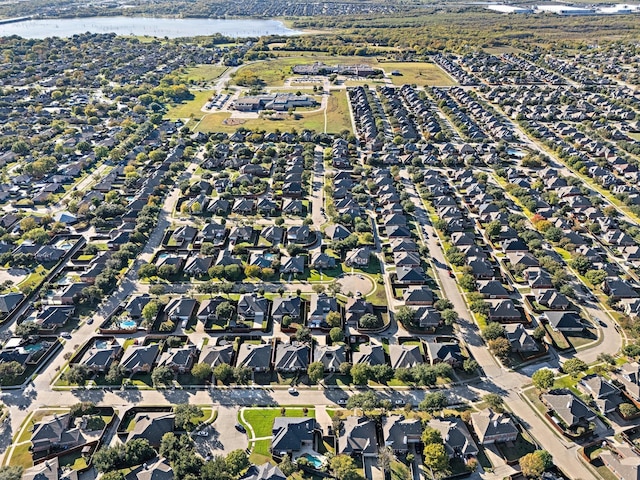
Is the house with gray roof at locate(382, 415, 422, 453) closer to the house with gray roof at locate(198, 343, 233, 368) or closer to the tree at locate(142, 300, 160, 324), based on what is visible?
the house with gray roof at locate(198, 343, 233, 368)

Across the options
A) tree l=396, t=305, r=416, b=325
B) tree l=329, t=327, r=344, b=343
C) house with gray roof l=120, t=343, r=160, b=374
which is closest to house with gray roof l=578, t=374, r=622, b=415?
tree l=396, t=305, r=416, b=325

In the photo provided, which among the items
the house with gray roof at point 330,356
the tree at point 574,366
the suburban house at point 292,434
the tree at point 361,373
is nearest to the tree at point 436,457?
the tree at point 361,373

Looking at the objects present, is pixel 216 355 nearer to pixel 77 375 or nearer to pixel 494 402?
pixel 77 375

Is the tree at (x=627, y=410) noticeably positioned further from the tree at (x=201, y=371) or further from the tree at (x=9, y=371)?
the tree at (x=9, y=371)

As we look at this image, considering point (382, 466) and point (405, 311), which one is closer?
point (382, 466)

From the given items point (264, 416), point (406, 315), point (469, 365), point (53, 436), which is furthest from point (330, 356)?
point (53, 436)

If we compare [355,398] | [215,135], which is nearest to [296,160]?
[215,135]

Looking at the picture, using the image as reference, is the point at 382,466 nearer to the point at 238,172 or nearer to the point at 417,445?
the point at 417,445
